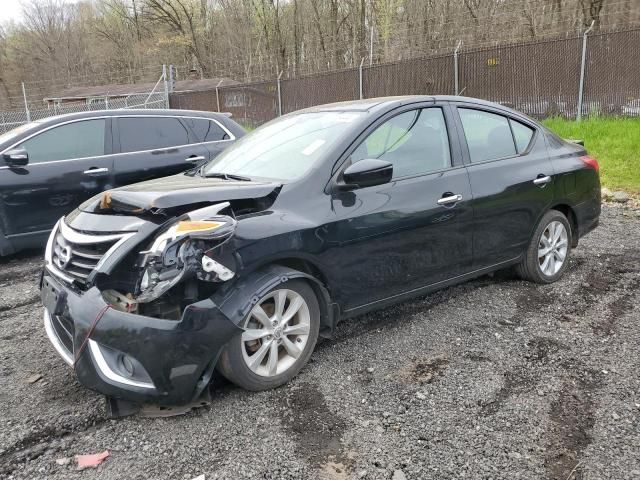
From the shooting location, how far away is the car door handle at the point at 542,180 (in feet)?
14.3

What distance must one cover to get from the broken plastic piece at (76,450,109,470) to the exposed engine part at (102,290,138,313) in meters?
0.68

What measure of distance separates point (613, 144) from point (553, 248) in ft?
19.8

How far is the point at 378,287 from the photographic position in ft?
11.4

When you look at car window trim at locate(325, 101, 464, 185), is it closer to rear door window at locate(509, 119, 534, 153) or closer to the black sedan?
the black sedan

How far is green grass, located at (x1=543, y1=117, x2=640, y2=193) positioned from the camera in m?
8.36

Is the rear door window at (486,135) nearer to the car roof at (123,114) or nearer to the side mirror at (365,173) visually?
the side mirror at (365,173)

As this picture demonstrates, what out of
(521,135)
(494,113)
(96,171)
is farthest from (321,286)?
(96,171)

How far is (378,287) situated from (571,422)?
131 centimetres

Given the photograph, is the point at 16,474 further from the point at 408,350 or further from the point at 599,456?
the point at 599,456

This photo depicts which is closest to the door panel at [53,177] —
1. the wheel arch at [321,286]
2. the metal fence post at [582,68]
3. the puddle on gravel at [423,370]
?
the wheel arch at [321,286]

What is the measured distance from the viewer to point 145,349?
2541 millimetres

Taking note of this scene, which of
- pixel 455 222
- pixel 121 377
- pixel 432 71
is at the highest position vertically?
pixel 432 71

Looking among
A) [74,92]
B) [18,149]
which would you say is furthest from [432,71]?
[74,92]

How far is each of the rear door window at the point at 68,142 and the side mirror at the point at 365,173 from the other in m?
3.99
